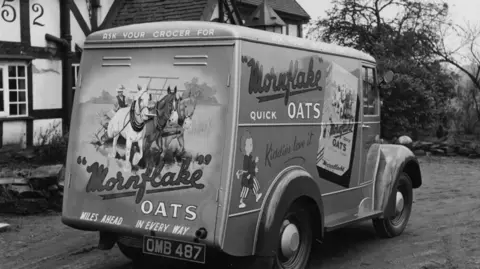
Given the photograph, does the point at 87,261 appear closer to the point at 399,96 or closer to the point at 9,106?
the point at 9,106

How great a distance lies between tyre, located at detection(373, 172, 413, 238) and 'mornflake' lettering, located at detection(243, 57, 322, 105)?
90.4 inches

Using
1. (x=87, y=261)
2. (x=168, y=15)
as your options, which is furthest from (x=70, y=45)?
(x=87, y=261)

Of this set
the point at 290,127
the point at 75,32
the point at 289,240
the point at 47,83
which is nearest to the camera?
the point at 289,240

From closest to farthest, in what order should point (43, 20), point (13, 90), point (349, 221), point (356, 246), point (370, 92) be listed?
point (349, 221), point (356, 246), point (370, 92), point (13, 90), point (43, 20)

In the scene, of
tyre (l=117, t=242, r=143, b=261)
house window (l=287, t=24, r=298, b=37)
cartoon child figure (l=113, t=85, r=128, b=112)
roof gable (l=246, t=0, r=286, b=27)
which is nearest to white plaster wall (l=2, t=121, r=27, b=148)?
roof gable (l=246, t=0, r=286, b=27)

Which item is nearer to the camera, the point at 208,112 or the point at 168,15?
the point at 208,112

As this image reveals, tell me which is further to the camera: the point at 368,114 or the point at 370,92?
the point at 370,92

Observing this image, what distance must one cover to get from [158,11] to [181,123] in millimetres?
11742

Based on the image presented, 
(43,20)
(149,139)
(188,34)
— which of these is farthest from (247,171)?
(43,20)

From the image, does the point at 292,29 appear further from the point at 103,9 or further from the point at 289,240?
the point at 289,240

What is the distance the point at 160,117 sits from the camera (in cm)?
543

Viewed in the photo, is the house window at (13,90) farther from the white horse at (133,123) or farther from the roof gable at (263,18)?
the white horse at (133,123)

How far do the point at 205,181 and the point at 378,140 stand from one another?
3.29m

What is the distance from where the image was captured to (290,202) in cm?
560
